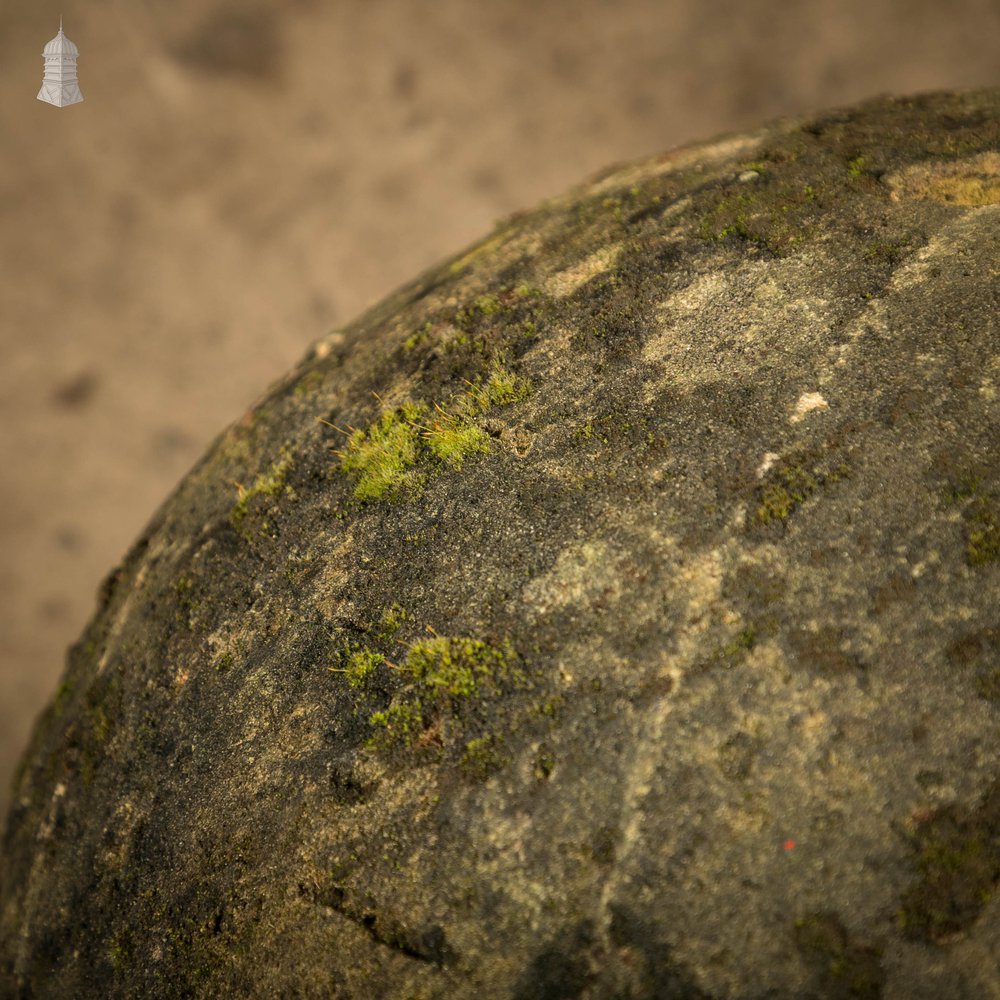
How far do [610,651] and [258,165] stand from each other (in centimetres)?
559

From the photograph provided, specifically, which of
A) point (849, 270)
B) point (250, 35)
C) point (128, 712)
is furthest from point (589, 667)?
point (250, 35)

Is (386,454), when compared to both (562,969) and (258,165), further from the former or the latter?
(258,165)

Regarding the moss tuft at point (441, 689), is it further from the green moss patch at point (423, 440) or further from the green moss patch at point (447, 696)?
the green moss patch at point (423, 440)

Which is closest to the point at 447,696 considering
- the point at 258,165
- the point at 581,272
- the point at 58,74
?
the point at 581,272

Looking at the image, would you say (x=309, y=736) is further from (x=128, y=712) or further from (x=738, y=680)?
(x=738, y=680)

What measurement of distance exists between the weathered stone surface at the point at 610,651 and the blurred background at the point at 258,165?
373cm

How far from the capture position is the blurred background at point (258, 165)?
5.82 meters

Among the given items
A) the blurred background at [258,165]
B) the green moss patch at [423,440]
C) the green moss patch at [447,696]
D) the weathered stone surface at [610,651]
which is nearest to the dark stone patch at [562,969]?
the weathered stone surface at [610,651]

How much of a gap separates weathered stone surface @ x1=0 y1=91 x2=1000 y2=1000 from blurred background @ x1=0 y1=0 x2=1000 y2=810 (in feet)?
12.3

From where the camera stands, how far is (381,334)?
2.93 metres

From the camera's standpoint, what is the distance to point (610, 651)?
1856mm

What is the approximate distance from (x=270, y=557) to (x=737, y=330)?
1.52 m

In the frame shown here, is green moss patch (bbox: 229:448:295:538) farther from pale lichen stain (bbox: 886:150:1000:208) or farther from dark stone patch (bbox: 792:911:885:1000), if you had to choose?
pale lichen stain (bbox: 886:150:1000:208)

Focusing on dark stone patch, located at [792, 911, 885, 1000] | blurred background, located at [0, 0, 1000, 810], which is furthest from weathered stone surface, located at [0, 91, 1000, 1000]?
blurred background, located at [0, 0, 1000, 810]
